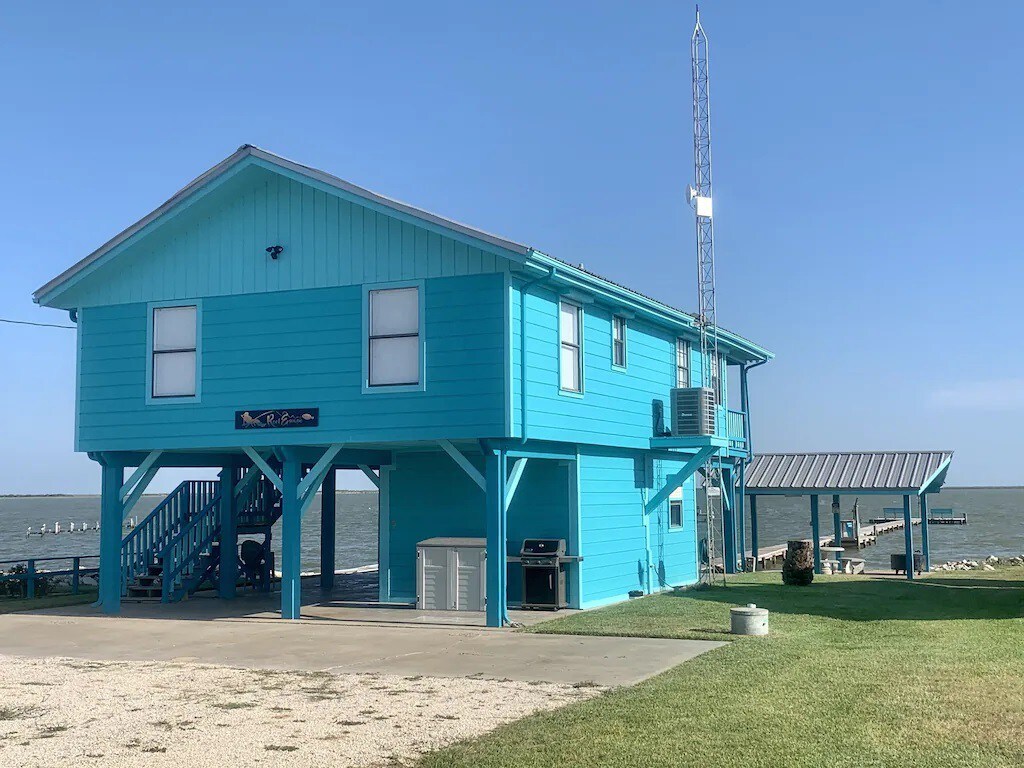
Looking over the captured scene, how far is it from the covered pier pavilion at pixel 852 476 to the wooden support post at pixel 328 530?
10654 mm

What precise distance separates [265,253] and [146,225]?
87.1 inches

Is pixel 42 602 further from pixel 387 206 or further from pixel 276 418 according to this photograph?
pixel 387 206

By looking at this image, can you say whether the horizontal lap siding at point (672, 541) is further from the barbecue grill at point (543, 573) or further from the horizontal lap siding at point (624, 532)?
the barbecue grill at point (543, 573)

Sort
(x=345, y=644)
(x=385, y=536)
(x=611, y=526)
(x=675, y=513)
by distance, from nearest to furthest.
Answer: (x=345, y=644) → (x=611, y=526) → (x=385, y=536) → (x=675, y=513)

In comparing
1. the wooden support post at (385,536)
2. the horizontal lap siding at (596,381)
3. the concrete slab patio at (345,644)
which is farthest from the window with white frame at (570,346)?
the wooden support post at (385,536)

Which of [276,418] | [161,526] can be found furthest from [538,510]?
[161,526]

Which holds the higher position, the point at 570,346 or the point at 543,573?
the point at 570,346

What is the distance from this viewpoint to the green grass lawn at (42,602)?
2177cm

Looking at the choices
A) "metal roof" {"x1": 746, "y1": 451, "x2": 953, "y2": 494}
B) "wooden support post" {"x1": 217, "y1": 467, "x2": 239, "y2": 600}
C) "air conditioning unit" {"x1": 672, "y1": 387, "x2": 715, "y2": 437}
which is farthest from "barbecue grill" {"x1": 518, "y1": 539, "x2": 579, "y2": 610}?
"metal roof" {"x1": 746, "y1": 451, "x2": 953, "y2": 494}

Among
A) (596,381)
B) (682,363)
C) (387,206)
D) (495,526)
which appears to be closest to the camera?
(495,526)

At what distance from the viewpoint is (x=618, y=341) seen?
70.4ft

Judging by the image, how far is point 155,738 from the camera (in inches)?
373

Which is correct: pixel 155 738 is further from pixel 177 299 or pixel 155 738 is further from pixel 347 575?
pixel 347 575

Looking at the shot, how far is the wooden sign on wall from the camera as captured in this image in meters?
18.7
